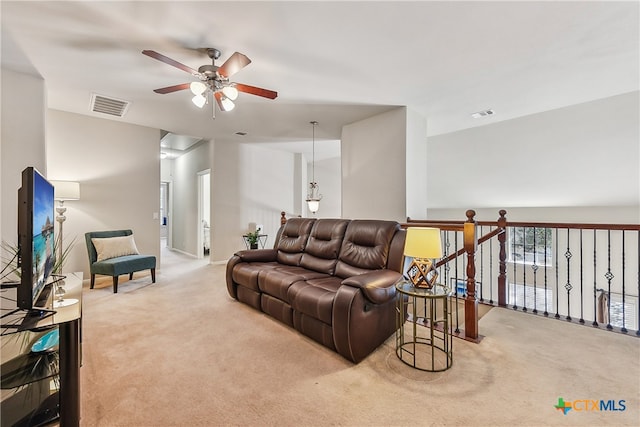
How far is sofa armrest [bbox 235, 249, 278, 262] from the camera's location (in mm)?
3435

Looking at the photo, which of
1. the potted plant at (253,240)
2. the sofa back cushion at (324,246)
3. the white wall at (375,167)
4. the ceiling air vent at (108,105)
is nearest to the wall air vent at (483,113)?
the white wall at (375,167)

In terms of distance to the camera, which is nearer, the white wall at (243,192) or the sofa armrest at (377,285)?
the sofa armrest at (377,285)

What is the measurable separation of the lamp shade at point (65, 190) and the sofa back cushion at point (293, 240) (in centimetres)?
288

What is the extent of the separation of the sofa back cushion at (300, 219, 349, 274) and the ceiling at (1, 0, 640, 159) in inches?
65.0

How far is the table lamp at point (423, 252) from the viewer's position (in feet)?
6.53

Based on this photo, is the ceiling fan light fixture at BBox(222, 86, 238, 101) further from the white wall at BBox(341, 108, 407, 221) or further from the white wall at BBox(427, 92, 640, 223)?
the white wall at BBox(427, 92, 640, 223)

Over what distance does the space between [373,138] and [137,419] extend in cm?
407

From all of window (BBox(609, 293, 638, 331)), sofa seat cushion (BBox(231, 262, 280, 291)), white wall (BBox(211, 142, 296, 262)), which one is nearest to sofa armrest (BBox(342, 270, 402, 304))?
sofa seat cushion (BBox(231, 262, 280, 291))

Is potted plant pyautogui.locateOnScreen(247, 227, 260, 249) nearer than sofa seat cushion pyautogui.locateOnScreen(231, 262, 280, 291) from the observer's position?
No

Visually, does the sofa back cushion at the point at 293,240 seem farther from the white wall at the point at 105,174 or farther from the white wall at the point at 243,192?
the white wall at the point at 105,174

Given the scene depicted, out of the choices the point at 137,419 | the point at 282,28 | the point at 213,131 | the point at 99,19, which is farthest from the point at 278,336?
the point at 213,131

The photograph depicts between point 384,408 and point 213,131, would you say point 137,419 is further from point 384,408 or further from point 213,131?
point 213,131

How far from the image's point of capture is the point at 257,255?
3516 mm

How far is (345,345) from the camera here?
6.60ft
